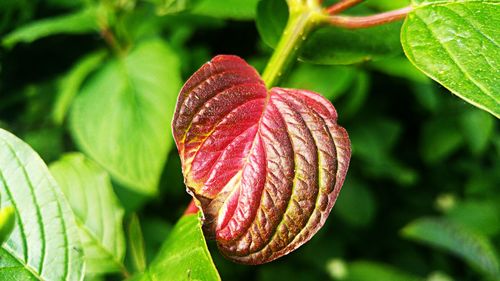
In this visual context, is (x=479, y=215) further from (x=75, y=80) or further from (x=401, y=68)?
(x=75, y=80)

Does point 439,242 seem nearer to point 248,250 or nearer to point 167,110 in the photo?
point 167,110

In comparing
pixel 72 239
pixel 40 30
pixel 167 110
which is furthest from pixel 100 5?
pixel 72 239

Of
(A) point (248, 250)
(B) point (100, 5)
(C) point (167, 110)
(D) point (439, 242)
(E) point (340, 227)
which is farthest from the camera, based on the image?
(E) point (340, 227)

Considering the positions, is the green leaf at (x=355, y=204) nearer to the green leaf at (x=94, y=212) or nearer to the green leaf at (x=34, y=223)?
the green leaf at (x=94, y=212)

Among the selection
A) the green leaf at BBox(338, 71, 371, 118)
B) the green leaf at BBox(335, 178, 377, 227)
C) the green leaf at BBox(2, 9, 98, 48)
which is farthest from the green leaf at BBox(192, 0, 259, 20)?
the green leaf at BBox(335, 178, 377, 227)

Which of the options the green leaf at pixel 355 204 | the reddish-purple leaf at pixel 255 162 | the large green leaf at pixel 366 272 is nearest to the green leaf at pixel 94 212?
the reddish-purple leaf at pixel 255 162

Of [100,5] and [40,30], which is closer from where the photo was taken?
[40,30]
